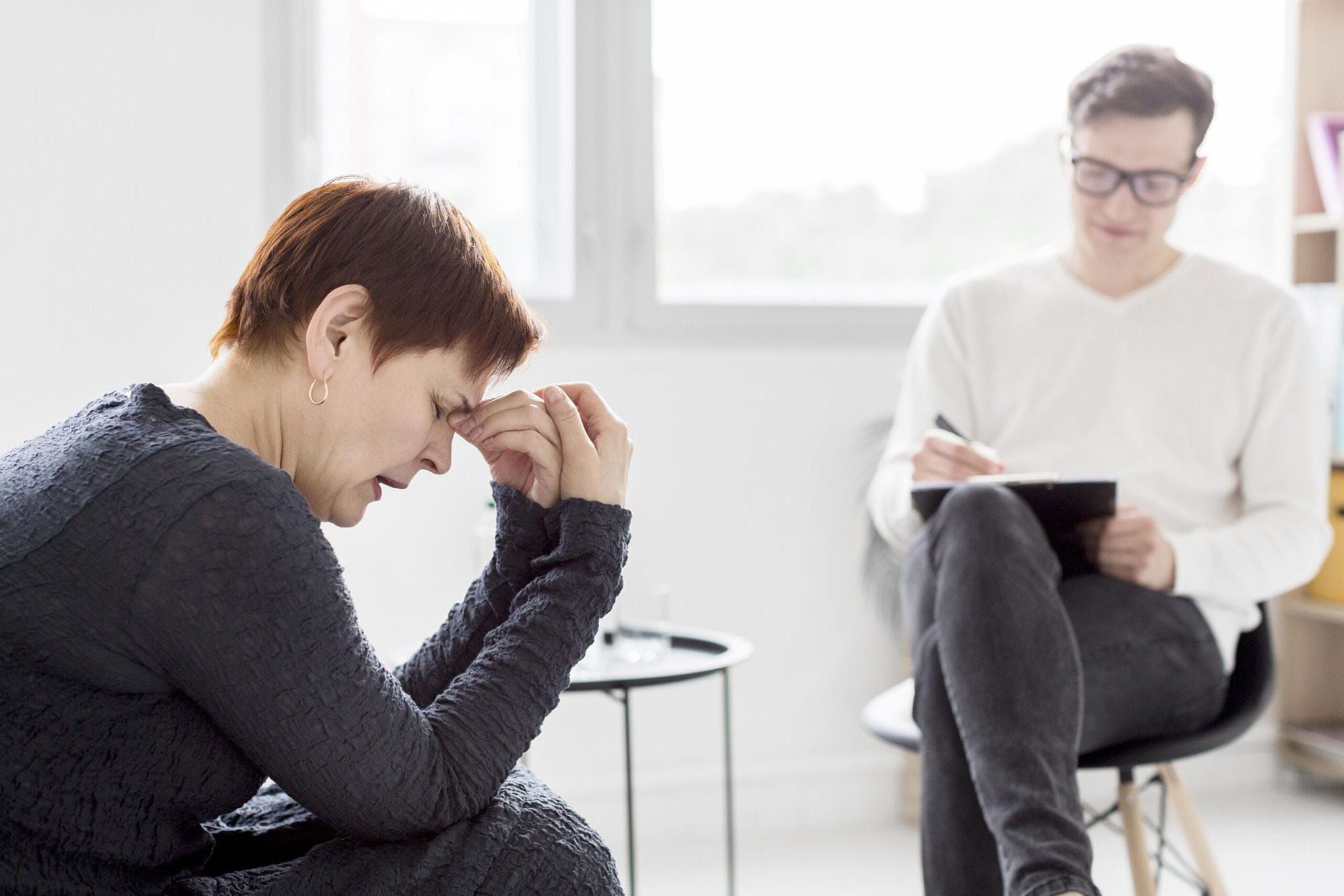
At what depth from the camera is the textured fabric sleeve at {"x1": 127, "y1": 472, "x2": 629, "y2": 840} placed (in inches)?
32.5

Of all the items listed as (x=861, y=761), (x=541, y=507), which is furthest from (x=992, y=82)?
(x=541, y=507)

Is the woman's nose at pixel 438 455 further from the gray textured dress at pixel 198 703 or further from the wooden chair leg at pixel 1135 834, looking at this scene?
the wooden chair leg at pixel 1135 834

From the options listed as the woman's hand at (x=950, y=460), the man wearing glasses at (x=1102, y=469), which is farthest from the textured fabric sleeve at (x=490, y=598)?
the woman's hand at (x=950, y=460)

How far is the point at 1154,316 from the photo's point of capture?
2.02 meters

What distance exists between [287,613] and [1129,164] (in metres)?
1.51

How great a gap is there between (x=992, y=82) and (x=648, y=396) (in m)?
1.04

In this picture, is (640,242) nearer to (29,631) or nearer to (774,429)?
(774,429)

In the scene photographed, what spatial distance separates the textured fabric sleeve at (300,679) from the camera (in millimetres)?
825

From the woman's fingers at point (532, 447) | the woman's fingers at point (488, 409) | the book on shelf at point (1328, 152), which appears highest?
the book on shelf at point (1328, 152)

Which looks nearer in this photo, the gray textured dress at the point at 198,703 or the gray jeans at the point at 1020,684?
the gray textured dress at the point at 198,703

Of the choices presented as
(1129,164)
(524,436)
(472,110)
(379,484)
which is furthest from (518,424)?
(472,110)

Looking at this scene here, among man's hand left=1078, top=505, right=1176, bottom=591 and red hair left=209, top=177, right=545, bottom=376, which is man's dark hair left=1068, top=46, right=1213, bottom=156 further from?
red hair left=209, top=177, right=545, bottom=376

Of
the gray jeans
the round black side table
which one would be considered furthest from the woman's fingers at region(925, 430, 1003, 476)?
the round black side table

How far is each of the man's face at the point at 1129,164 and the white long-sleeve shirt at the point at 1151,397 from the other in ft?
0.29
